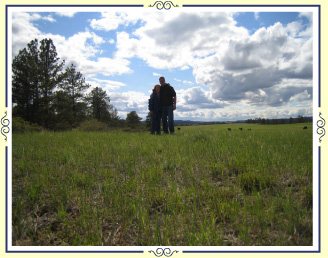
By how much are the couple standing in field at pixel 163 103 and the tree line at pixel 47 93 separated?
6075mm

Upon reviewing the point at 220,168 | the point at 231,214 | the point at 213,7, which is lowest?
the point at 231,214

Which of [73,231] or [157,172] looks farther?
[157,172]

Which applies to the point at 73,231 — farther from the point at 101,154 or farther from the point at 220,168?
the point at 101,154

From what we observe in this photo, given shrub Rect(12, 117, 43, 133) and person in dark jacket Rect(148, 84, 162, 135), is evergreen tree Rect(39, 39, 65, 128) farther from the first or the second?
person in dark jacket Rect(148, 84, 162, 135)

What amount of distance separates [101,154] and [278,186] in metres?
3.57

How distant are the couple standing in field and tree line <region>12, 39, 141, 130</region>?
608 centimetres

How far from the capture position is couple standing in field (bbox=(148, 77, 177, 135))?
390 inches

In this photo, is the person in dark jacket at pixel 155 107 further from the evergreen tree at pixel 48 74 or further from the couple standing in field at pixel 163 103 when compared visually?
the evergreen tree at pixel 48 74

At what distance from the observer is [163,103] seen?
10008 mm

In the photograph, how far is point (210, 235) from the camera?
63.0 inches

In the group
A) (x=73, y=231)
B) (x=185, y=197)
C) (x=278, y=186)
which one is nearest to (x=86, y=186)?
(x=73, y=231)

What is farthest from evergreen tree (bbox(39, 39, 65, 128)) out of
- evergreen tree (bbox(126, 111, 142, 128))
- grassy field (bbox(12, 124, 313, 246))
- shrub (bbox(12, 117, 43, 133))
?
evergreen tree (bbox(126, 111, 142, 128))
